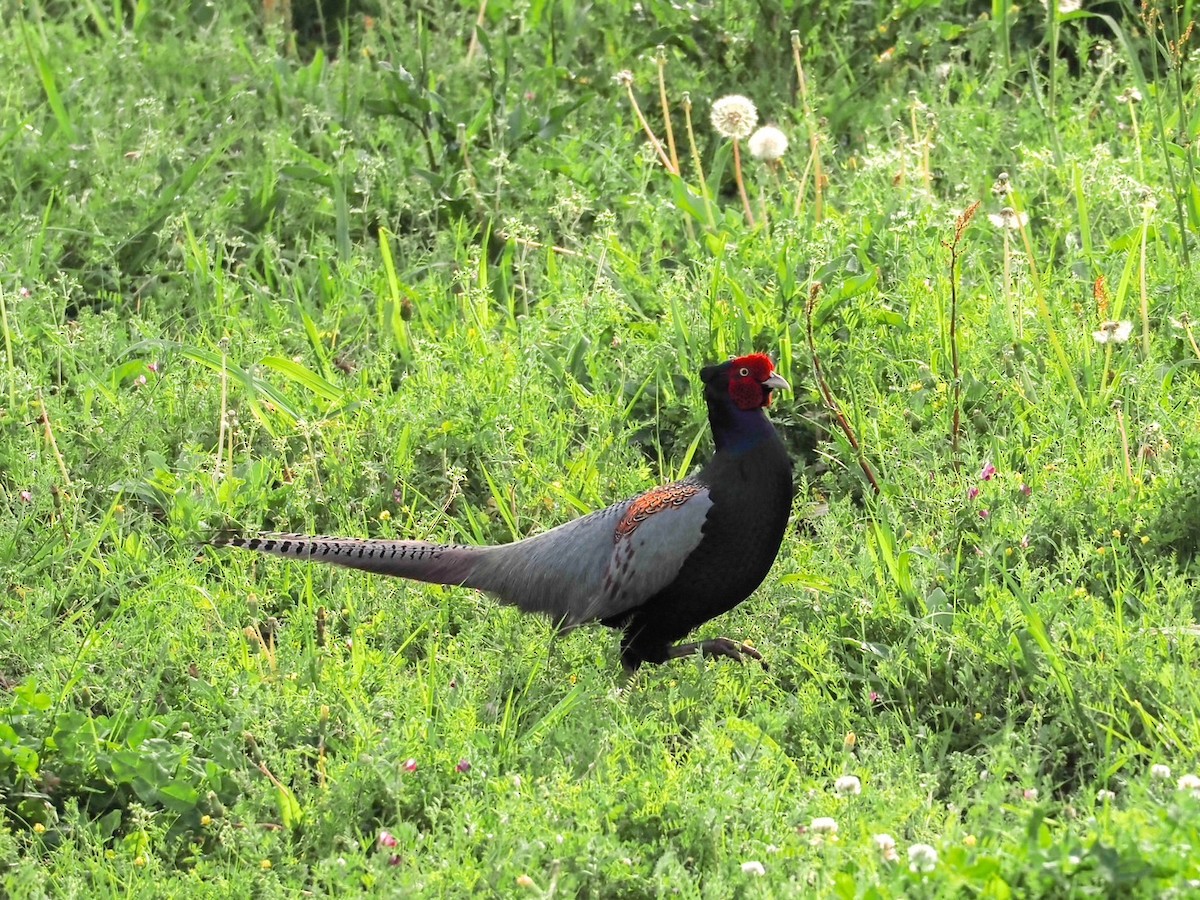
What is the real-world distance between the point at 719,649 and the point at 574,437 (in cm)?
116

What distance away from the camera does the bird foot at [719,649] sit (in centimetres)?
461

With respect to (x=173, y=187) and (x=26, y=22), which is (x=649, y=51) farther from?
(x=26, y=22)

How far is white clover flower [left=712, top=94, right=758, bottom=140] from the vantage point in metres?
6.32

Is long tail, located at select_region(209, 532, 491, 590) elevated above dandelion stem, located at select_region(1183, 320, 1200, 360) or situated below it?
below

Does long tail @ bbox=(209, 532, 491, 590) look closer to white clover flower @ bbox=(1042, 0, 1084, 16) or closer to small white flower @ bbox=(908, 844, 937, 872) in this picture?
small white flower @ bbox=(908, 844, 937, 872)

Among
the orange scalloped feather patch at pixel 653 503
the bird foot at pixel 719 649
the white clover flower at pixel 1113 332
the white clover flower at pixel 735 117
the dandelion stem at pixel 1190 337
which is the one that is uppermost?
the white clover flower at pixel 735 117

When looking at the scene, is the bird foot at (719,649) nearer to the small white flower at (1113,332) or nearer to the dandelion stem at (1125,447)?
the dandelion stem at (1125,447)

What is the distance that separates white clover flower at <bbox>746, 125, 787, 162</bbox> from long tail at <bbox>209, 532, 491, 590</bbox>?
7.57 feet

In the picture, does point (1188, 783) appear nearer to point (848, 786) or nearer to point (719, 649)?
point (848, 786)

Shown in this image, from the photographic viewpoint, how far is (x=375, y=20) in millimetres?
7961

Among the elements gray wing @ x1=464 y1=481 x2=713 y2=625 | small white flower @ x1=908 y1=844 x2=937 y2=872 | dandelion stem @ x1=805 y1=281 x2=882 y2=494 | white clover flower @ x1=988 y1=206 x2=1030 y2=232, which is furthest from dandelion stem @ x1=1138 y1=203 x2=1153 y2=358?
small white flower @ x1=908 y1=844 x2=937 y2=872

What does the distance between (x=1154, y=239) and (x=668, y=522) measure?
92.7 inches

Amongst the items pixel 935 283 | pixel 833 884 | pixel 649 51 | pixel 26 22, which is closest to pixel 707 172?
pixel 649 51

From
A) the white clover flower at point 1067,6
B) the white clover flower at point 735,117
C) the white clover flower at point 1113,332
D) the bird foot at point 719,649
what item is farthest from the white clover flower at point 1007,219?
the bird foot at point 719,649
